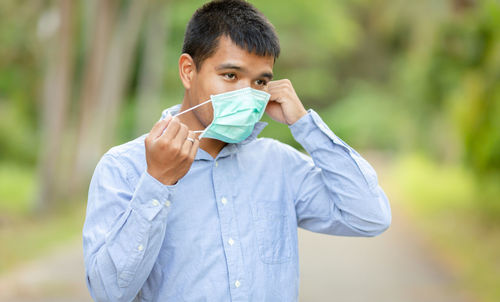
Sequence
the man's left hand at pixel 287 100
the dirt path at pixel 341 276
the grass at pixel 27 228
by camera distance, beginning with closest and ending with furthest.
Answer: the man's left hand at pixel 287 100 < the dirt path at pixel 341 276 < the grass at pixel 27 228

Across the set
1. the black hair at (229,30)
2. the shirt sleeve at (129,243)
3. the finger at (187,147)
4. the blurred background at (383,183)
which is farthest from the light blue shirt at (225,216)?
the blurred background at (383,183)

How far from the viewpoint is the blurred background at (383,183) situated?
26.3ft

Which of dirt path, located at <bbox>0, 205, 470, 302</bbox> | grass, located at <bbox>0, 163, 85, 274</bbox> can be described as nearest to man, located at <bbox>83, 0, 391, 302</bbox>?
dirt path, located at <bbox>0, 205, 470, 302</bbox>

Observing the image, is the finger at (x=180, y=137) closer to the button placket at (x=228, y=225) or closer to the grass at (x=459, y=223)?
the button placket at (x=228, y=225)

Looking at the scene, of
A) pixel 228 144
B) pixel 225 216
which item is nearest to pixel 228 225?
pixel 225 216

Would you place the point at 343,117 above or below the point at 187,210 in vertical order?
above

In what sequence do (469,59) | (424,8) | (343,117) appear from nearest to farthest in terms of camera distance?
(469,59) < (424,8) < (343,117)

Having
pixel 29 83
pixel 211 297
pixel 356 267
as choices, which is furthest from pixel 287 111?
pixel 29 83

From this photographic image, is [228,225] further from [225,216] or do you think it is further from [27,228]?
[27,228]

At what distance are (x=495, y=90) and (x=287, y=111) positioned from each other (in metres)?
7.43

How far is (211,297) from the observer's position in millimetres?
2223

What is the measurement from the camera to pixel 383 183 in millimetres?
25188

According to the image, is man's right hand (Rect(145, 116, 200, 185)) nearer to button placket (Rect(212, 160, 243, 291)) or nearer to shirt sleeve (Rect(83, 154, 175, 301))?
shirt sleeve (Rect(83, 154, 175, 301))

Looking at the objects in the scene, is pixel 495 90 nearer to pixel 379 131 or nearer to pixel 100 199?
pixel 100 199
